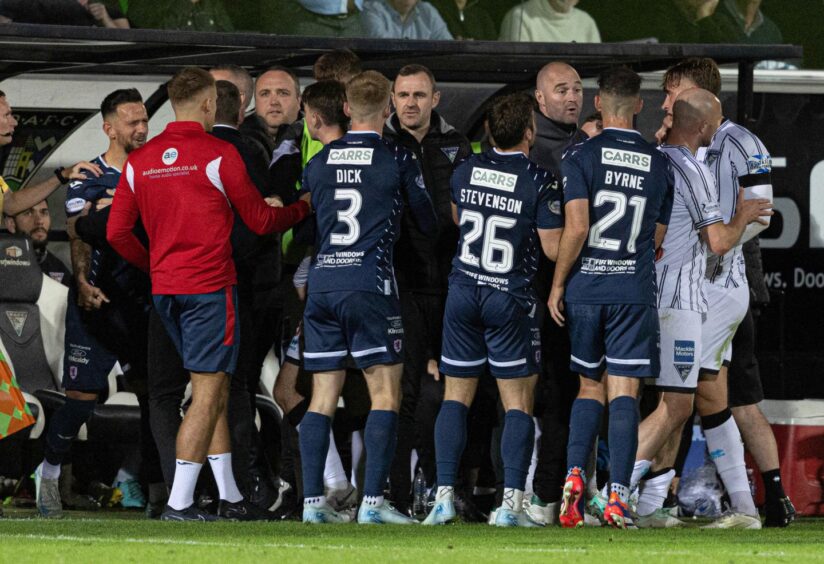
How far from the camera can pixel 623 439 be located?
7578 millimetres

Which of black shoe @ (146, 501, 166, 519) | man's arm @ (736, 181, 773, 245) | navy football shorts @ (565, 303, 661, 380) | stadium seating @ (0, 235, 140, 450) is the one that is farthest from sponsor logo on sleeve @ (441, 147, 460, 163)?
→ stadium seating @ (0, 235, 140, 450)

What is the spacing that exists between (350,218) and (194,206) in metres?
0.73

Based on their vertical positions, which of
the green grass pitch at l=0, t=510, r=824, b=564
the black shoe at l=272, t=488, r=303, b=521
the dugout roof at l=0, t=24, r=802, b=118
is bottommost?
the black shoe at l=272, t=488, r=303, b=521

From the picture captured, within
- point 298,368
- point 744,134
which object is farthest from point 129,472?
point 744,134


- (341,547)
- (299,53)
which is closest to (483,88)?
(299,53)

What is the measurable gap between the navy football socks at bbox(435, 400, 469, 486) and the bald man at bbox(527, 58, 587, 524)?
530mm

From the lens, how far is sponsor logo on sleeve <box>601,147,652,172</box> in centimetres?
767

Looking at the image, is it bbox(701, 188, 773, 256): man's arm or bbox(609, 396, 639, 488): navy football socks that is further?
bbox(701, 188, 773, 256): man's arm

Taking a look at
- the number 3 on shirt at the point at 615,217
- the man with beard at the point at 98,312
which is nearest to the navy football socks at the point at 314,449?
the man with beard at the point at 98,312

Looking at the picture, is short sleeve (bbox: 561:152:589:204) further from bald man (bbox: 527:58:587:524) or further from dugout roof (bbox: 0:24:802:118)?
dugout roof (bbox: 0:24:802:118)

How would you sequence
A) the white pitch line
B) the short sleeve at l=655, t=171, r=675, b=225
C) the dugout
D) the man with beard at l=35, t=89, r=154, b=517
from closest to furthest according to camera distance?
the white pitch line → the short sleeve at l=655, t=171, r=675, b=225 → the man with beard at l=35, t=89, r=154, b=517 → the dugout

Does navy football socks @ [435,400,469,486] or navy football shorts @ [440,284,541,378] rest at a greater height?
navy football shorts @ [440,284,541,378]

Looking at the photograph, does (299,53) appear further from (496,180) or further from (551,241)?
(551,241)

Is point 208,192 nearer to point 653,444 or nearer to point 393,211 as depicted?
point 393,211
